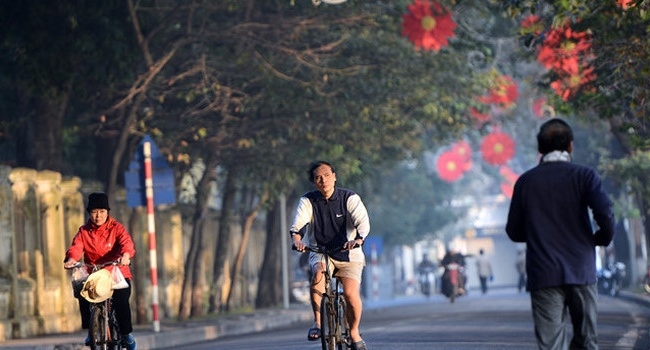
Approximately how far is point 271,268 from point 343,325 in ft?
97.5

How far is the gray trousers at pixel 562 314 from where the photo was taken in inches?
388

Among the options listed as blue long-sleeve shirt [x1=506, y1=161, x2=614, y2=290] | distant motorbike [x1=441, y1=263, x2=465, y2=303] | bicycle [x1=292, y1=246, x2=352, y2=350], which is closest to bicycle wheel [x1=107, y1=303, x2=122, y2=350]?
bicycle [x1=292, y1=246, x2=352, y2=350]

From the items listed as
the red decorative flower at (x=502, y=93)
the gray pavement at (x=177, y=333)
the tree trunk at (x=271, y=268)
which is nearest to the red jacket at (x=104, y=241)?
the gray pavement at (x=177, y=333)

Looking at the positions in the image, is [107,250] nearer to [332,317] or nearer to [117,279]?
[117,279]

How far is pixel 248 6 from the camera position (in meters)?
28.4

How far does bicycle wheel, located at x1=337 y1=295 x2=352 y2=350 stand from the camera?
14258 mm

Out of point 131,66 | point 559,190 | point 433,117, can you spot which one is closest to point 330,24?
point 131,66

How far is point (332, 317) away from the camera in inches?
557

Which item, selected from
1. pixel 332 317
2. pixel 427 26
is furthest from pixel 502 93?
pixel 332 317

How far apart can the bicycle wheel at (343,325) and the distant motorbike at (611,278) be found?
31866mm

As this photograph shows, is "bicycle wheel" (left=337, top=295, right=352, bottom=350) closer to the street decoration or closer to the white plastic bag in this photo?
the white plastic bag

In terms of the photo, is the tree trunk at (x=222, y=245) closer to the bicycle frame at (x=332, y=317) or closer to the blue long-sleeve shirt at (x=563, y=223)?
the bicycle frame at (x=332, y=317)

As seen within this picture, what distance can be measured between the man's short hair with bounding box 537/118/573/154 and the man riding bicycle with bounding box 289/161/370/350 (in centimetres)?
440

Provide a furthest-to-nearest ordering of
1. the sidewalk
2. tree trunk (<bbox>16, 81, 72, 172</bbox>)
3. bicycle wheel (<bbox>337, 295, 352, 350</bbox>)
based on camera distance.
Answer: tree trunk (<bbox>16, 81, 72, 172</bbox>)
the sidewalk
bicycle wheel (<bbox>337, 295, 352, 350</bbox>)
